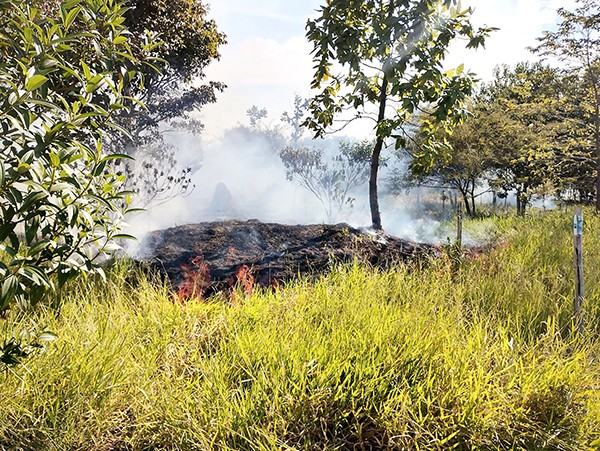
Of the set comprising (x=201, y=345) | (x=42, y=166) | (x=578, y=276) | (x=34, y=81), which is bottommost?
(x=201, y=345)

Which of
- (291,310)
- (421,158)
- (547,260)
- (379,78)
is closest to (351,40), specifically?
(379,78)

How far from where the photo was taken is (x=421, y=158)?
5.56 meters

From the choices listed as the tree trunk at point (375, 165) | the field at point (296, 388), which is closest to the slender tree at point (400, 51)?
the tree trunk at point (375, 165)

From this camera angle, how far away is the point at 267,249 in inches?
191

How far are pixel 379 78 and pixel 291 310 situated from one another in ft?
15.8

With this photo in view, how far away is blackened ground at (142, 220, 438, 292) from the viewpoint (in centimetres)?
408

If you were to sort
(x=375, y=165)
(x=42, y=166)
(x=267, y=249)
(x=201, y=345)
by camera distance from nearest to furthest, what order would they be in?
(x=42, y=166)
(x=201, y=345)
(x=267, y=249)
(x=375, y=165)

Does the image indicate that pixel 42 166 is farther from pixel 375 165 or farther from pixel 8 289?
pixel 375 165

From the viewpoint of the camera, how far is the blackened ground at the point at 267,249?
408 cm

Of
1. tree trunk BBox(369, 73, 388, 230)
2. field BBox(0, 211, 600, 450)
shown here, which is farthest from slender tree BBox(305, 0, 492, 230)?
field BBox(0, 211, 600, 450)

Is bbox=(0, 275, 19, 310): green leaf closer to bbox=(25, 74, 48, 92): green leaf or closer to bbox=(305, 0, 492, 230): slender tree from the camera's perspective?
→ bbox=(25, 74, 48, 92): green leaf

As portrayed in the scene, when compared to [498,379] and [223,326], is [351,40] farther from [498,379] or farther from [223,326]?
[498,379]

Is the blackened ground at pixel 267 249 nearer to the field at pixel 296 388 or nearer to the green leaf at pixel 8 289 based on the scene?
the field at pixel 296 388

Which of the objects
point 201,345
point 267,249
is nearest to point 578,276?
point 201,345
